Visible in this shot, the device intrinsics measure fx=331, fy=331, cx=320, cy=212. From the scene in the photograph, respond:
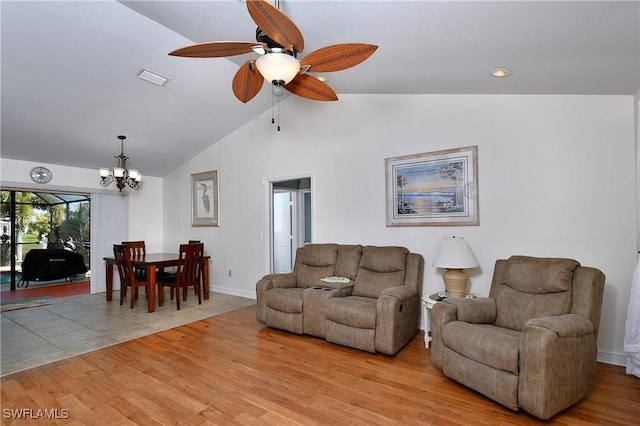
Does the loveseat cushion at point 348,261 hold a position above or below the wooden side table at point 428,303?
above

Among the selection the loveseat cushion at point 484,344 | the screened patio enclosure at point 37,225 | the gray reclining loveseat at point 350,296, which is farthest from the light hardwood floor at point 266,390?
the screened patio enclosure at point 37,225

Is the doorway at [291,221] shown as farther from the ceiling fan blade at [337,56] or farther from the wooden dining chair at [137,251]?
the ceiling fan blade at [337,56]

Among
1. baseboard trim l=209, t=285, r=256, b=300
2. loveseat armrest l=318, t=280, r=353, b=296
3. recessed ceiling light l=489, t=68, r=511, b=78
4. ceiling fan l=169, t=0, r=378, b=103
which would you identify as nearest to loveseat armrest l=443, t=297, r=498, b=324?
loveseat armrest l=318, t=280, r=353, b=296

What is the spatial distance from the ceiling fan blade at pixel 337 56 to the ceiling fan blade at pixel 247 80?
0.36m

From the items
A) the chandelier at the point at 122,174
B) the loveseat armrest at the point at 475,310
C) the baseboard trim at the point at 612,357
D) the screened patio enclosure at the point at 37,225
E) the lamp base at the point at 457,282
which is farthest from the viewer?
the screened patio enclosure at the point at 37,225

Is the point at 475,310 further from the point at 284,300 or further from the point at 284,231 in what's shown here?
the point at 284,231

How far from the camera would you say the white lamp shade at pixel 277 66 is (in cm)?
186

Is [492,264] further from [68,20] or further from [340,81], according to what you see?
[68,20]

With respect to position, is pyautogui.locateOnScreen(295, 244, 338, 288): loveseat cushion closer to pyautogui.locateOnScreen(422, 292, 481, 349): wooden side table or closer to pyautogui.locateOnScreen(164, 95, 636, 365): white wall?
pyautogui.locateOnScreen(164, 95, 636, 365): white wall

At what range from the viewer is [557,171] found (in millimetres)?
3064

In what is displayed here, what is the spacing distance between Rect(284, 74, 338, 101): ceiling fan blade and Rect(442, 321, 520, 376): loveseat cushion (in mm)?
1983

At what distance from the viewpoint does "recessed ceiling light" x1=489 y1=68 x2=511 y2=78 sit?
2.68m

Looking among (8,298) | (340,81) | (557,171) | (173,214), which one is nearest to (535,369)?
(557,171)

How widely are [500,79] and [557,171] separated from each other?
1.01m
